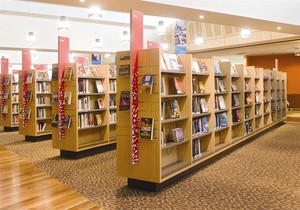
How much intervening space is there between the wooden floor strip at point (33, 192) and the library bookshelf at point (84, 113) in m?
1.03

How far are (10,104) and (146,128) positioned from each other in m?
8.57

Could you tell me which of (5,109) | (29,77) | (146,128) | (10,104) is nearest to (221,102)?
(146,128)

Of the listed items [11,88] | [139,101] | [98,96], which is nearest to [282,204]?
[139,101]

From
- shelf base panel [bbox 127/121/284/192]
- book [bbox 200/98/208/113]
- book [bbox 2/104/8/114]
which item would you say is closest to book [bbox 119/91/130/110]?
shelf base panel [bbox 127/121/284/192]

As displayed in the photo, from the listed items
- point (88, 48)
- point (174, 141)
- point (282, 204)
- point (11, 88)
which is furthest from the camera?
point (88, 48)

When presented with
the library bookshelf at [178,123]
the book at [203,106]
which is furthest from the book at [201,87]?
the book at [203,106]

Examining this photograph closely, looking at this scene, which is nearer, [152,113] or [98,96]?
[152,113]

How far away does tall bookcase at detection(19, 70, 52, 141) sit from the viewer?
887 centimetres

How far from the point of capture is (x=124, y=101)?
4.46 m

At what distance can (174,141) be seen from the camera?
4.97m

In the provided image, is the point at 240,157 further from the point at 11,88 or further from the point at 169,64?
the point at 11,88

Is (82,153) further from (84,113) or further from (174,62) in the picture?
(174,62)

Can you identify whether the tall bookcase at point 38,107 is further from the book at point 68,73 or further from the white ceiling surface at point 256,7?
the white ceiling surface at point 256,7

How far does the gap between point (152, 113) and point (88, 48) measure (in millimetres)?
9257
